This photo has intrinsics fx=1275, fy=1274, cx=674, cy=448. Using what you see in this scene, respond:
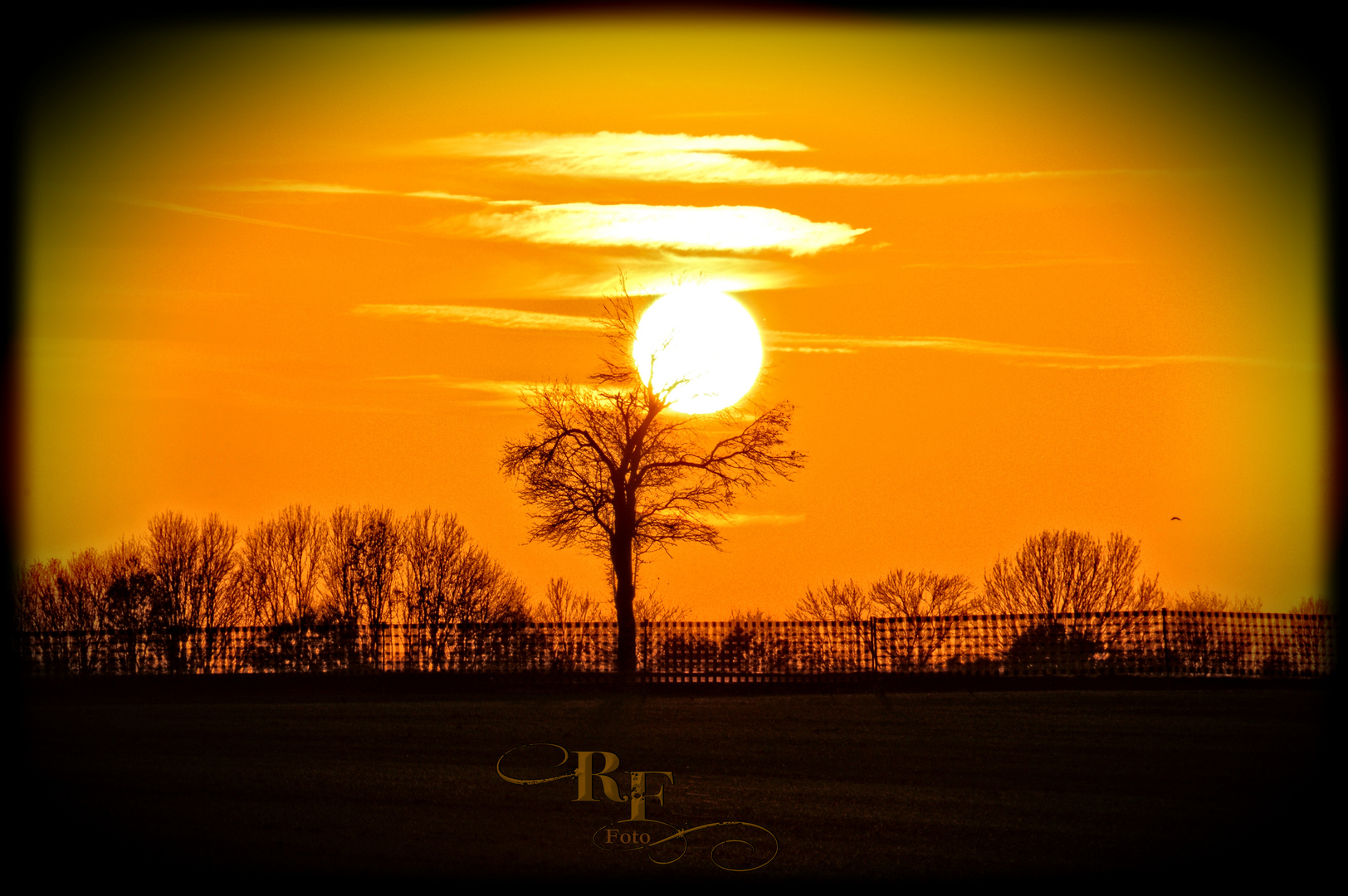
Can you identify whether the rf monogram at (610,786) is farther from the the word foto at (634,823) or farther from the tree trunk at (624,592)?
the tree trunk at (624,592)

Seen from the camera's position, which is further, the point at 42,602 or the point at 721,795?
the point at 42,602

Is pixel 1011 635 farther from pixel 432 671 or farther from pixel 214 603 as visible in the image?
pixel 214 603

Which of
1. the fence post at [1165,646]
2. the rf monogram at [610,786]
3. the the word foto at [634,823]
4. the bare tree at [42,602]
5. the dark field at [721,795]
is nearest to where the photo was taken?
the dark field at [721,795]

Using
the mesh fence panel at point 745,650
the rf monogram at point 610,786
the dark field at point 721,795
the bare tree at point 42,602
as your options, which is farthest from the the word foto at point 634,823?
the bare tree at point 42,602

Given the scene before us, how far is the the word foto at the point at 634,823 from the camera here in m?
12.1

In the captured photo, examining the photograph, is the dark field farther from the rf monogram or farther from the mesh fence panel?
the mesh fence panel

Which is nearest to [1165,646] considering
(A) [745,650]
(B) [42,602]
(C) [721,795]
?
(A) [745,650]

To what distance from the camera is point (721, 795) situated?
1435 cm

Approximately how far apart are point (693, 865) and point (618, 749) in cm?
674

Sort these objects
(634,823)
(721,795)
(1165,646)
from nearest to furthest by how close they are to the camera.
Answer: (634,823) → (721,795) → (1165,646)

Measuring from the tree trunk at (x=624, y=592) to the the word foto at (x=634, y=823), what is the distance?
20.1m

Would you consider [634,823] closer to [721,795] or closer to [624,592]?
[721,795]

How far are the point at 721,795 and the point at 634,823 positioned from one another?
6.03 feet

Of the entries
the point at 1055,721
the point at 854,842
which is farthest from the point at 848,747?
the point at 854,842
